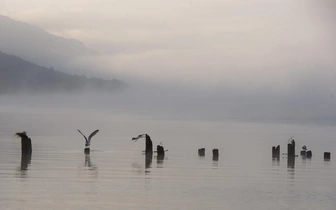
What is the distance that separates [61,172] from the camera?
159 ft

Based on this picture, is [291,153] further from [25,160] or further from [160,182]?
[160,182]

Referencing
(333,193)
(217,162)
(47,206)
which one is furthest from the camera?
(217,162)

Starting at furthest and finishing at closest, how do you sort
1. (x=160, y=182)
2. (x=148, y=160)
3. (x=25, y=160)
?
(x=148, y=160)
(x=25, y=160)
(x=160, y=182)

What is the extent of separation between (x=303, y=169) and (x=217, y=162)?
21.3 ft

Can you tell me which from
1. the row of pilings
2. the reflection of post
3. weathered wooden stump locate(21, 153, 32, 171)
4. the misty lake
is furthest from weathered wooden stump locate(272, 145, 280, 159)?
weathered wooden stump locate(21, 153, 32, 171)

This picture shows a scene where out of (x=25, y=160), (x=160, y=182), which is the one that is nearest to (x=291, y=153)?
(x=25, y=160)

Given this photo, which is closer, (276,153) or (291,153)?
(291,153)

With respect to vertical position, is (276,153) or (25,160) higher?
(276,153)

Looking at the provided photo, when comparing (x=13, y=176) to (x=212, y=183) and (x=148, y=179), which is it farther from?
(x=212, y=183)

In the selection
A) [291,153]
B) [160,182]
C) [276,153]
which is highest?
[291,153]

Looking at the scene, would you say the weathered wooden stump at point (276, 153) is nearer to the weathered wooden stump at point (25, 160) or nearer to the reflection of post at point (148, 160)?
the reflection of post at point (148, 160)

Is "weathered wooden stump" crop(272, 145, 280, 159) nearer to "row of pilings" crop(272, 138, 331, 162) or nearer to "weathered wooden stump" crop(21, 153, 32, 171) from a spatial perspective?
"row of pilings" crop(272, 138, 331, 162)

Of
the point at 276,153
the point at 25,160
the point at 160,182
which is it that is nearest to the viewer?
the point at 160,182

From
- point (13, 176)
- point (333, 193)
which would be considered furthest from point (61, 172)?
point (333, 193)
